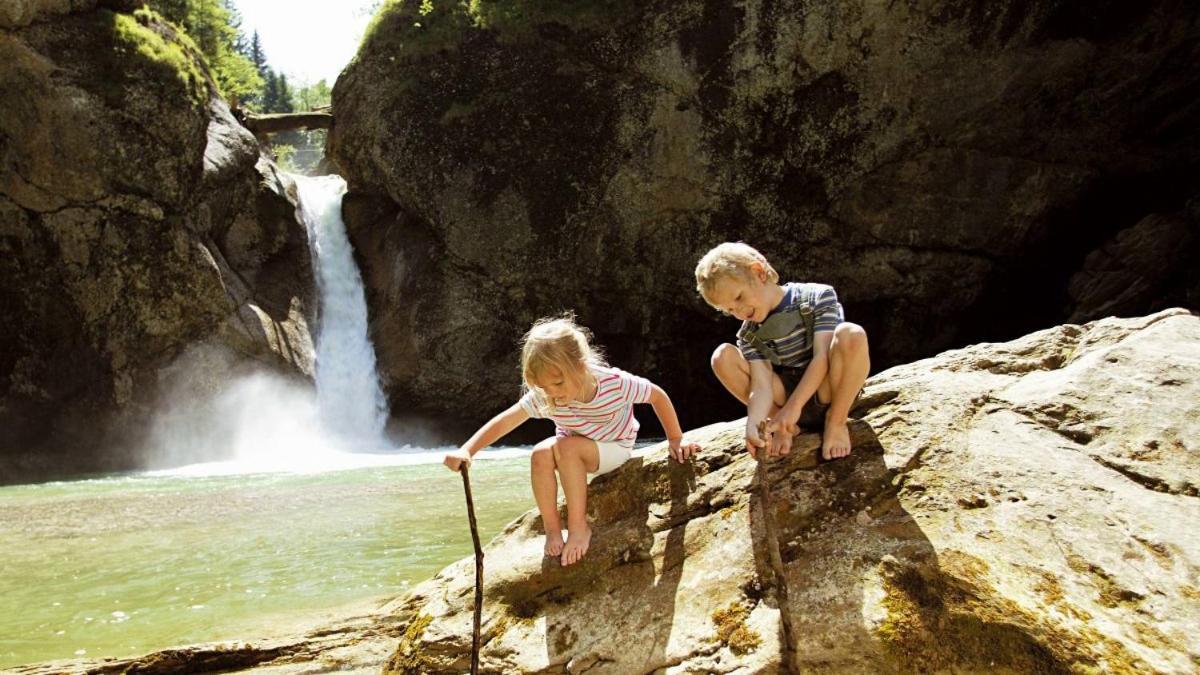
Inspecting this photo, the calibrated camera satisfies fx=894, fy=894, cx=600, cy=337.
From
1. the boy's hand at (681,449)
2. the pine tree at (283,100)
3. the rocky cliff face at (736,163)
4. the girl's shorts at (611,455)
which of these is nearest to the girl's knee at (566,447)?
the girl's shorts at (611,455)

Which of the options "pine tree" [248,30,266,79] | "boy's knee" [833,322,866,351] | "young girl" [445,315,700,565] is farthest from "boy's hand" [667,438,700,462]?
"pine tree" [248,30,266,79]

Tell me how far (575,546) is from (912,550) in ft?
4.29

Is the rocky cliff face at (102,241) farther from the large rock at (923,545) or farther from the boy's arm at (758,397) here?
the boy's arm at (758,397)

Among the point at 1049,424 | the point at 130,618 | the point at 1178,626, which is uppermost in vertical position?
the point at 1049,424

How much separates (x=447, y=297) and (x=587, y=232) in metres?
3.13

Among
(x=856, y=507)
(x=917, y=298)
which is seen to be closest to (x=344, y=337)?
(x=917, y=298)

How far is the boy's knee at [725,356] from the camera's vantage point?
146 inches

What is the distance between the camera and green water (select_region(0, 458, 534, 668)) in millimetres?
5066

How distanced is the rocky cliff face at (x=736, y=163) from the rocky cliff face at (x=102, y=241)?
141 inches

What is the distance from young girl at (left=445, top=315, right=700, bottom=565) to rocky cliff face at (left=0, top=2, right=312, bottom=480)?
1400 cm

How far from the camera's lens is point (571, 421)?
375cm

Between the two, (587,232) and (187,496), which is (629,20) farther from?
(187,496)

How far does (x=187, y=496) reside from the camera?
10.7m

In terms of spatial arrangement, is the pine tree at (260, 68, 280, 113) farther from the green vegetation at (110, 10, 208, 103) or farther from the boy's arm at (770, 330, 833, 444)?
the boy's arm at (770, 330, 833, 444)
